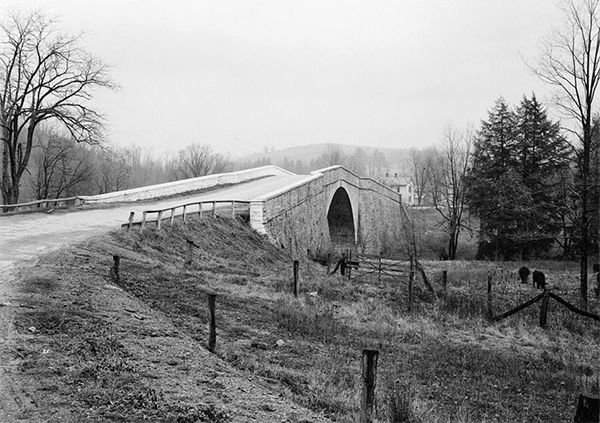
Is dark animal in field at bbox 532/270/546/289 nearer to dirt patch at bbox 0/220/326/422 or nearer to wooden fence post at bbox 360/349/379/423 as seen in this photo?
dirt patch at bbox 0/220/326/422

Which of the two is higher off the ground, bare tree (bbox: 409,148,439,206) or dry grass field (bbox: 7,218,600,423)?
bare tree (bbox: 409,148,439,206)

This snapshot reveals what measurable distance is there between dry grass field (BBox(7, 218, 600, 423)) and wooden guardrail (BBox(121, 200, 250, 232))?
0.72 metres

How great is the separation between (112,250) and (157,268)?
154 centimetres

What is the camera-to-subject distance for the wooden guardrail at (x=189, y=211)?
47.9 ft

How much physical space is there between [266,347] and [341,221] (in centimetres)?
3084

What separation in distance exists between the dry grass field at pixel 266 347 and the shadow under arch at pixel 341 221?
75.1 ft

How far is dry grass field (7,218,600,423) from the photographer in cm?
495

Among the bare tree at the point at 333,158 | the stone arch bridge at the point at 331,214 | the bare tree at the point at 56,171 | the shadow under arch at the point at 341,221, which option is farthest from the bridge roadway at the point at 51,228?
the bare tree at the point at 333,158

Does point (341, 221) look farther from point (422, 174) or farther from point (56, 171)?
point (422, 174)

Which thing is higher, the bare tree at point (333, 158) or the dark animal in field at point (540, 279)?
the bare tree at point (333, 158)

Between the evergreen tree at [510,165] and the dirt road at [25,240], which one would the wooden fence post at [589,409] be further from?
the evergreen tree at [510,165]

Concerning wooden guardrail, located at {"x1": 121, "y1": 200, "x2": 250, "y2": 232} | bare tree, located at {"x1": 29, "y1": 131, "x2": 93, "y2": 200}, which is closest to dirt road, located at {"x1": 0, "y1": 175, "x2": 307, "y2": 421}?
wooden guardrail, located at {"x1": 121, "y1": 200, "x2": 250, "y2": 232}

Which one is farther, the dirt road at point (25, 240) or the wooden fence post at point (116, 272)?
Answer: the wooden fence post at point (116, 272)

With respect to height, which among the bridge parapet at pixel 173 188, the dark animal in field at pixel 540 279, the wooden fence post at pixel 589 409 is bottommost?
the dark animal in field at pixel 540 279
